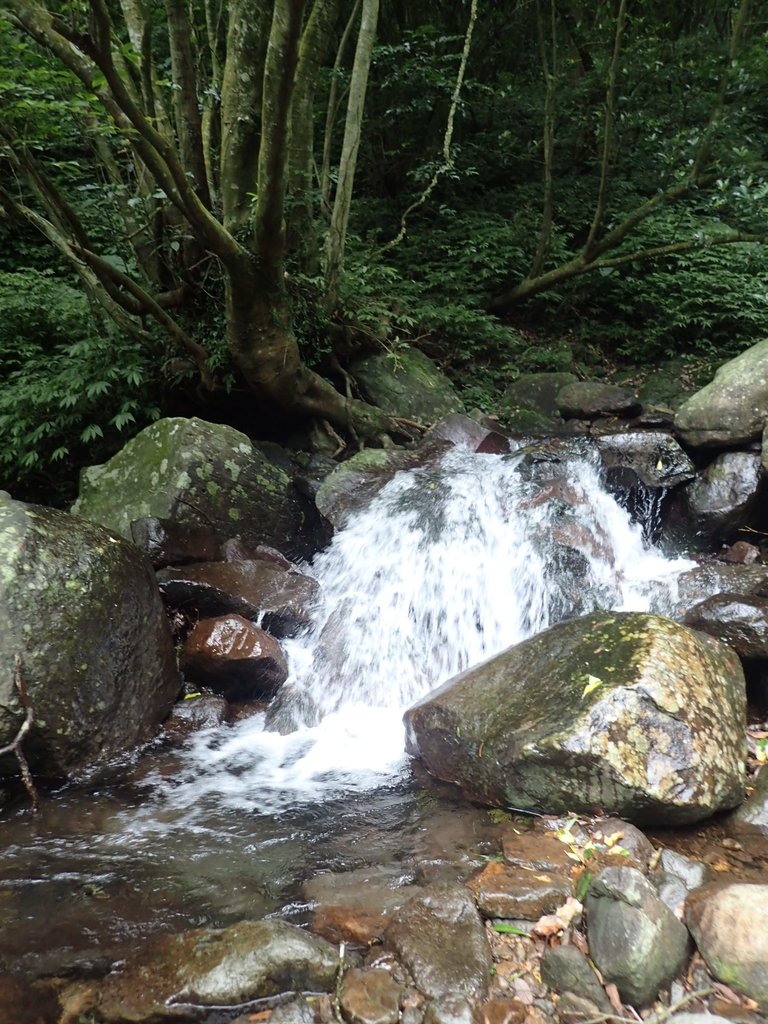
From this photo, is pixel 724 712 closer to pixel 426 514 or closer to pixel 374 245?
pixel 426 514

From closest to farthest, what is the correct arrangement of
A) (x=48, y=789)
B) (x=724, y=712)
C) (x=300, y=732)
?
1. (x=724, y=712)
2. (x=48, y=789)
3. (x=300, y=732)

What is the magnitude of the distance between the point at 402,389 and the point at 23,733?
6.36 m

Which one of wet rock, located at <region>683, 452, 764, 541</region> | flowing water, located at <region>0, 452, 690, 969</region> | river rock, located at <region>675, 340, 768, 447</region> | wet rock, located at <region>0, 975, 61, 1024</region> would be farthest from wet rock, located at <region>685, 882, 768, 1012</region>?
river rock, located at <region>675, 340, 768, 447</region>

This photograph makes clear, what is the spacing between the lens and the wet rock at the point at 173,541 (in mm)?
5676

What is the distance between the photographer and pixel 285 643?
5.47 metres

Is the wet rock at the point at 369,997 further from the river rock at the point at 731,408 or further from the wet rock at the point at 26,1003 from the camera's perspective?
the river rock at the point at 731,408

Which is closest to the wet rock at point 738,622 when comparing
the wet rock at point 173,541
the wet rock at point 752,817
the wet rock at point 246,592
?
the wet rock at point 752,817

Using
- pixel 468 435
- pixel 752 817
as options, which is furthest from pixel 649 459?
pixel 752 817

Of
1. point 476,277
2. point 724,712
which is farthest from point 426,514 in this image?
point 476,277

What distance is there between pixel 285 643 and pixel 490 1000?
3.54 metres

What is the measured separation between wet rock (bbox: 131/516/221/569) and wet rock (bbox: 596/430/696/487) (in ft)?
13.6

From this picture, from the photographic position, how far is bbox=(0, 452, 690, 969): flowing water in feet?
9.20

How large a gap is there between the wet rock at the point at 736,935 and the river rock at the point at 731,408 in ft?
16.4

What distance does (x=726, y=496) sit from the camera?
6113 mm
